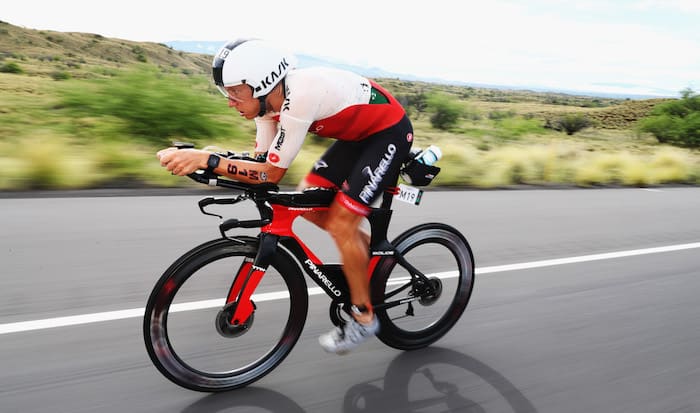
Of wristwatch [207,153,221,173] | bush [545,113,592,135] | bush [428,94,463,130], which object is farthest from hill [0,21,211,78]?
wristwatch [207,153,221,173]

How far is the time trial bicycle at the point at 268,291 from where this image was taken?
2.74m

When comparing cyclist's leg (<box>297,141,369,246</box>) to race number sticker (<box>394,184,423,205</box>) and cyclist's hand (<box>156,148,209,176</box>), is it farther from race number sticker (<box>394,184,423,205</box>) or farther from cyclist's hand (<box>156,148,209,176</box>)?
cyclist's hand (<box>156,148,209,176</box>)

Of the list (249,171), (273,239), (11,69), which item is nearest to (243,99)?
(249,171)

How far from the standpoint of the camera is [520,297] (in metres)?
4.52

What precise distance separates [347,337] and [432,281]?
0.64 meters

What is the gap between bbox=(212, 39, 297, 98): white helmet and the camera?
101 inches

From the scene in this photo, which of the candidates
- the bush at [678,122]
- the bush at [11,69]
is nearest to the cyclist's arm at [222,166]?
the bush at [678,122]

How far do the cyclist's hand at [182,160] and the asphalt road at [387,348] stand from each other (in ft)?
3.69

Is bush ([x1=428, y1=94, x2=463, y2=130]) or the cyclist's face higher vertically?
the cyclist's face

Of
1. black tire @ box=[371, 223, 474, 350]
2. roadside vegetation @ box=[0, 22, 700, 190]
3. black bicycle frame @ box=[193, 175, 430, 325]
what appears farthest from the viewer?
roadside vegetation @ box=[0, 22, 700, 190]

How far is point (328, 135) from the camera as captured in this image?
300cm

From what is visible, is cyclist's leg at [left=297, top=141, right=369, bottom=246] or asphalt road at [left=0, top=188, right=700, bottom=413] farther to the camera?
cyclist's leg at [left=297, top=141, right=369, bottom=246]

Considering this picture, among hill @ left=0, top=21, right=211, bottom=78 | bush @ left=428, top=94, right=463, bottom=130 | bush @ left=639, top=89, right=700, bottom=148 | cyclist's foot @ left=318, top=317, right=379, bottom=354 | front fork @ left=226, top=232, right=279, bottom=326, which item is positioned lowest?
hill @ left=0, top=21, right=211, bottom=78

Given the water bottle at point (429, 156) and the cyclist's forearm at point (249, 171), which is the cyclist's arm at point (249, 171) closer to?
the cyclist's forearm at point (249, 171)
